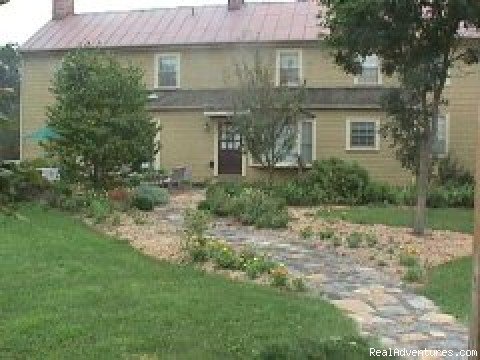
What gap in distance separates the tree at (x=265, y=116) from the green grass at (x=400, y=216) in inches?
128

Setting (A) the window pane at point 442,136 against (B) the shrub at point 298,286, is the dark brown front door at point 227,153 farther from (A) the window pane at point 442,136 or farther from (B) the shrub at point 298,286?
(B) the shrub at point 298,286

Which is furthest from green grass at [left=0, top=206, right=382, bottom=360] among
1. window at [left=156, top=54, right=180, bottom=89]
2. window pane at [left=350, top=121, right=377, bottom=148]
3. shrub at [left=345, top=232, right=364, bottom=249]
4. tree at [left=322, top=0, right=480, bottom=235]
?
window at [left=156, top=54, right=180, bottom=89]

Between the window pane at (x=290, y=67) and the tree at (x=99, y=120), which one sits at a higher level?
the window pane at (x=290, y=67)

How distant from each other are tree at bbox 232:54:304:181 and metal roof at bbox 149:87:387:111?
4.77 m

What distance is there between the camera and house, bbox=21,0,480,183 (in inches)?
1015

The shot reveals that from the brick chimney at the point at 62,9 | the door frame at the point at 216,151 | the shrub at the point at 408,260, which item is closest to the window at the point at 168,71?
the door frame at the point at 216,151

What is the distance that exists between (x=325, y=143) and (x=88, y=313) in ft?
66.9

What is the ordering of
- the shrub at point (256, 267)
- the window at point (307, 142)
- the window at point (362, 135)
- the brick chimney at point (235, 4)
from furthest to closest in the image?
the brick chimney at point (235, 4), the window at point (307, 142), the window at point (362, 135), the shrub at point (256, 267)

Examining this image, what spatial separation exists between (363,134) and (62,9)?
1554 centimetres

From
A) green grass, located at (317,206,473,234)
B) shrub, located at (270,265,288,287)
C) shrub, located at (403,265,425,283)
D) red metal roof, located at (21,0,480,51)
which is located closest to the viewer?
shrub, located at (270,265,288,287)

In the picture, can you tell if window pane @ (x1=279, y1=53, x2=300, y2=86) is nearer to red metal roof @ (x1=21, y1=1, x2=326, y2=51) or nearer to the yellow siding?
the yellow siding

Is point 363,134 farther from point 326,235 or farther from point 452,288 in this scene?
point 452,288

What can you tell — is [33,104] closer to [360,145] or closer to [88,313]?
[360,145]

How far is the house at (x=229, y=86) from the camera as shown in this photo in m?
25.8
